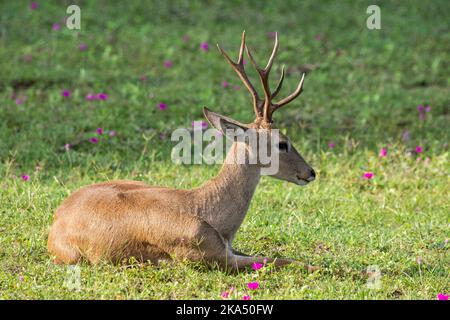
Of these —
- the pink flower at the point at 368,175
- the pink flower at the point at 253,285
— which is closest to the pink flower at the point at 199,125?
the pink flower at the point at 368,175

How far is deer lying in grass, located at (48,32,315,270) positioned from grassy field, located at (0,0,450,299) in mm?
136

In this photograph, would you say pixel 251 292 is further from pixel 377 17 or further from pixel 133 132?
pixel 377 17

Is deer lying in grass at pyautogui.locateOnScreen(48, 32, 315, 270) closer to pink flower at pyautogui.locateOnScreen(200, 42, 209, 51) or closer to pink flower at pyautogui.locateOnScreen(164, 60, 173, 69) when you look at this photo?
pink flower at pyautogui.locateOnScreen(164, 60, 173, 69)

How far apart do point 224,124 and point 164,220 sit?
2.40 feet

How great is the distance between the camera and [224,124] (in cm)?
581

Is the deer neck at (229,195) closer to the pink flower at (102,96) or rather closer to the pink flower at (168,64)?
the pink flower at (102,96)

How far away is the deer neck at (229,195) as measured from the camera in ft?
19.1

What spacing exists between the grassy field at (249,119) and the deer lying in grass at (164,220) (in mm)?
136

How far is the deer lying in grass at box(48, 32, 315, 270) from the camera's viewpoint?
5.62 meters

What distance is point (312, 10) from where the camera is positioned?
44.1 ft

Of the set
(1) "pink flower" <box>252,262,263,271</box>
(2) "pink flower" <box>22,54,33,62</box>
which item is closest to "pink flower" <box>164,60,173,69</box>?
(2) "pink flower" <box>22,54,33,62</box>

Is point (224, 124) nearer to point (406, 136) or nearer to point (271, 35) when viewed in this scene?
point (406, 136)

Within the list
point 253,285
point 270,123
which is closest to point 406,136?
point 270,123
